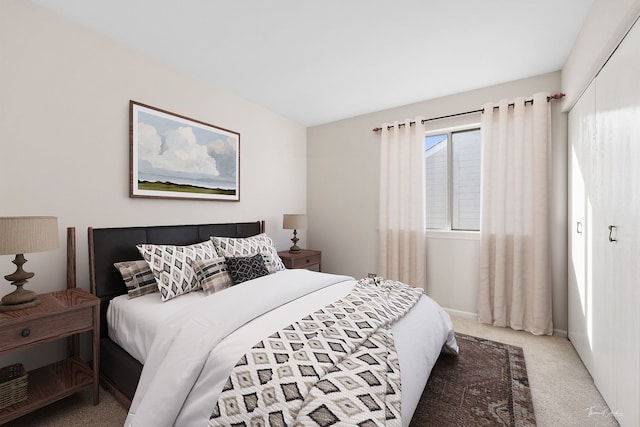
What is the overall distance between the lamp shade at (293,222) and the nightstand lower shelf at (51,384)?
7.42 ft

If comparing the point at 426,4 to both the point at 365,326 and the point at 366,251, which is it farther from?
the point at 366,251

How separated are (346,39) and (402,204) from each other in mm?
1988

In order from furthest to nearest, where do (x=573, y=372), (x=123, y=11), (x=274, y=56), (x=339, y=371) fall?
(x=274, y=56) < (x=573, y=372) < (x=123, y=11) < (x=339, y=371)

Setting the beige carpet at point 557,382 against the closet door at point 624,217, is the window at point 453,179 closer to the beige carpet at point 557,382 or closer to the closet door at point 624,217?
the beige carpet at point 557,382

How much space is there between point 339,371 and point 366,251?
2818 millimetres

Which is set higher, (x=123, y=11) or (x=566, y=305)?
(x=123, y=11)

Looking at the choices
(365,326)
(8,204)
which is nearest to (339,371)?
(365,326)

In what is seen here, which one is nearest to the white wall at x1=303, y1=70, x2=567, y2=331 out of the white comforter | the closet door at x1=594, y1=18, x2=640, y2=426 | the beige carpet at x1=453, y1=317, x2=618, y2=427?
the beige carpet at x1=453, y1=317, x2=618, y2=427

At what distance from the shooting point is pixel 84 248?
2.15 metres

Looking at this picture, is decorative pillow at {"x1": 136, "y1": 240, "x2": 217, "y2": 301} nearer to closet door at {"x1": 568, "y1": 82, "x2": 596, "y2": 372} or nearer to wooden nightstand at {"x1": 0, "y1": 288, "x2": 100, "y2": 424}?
wooden nightstand at {"x1": 0, "y1": 288, "x2": 100, "y2": 424}

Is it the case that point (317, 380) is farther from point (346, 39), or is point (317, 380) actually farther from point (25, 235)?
point (346, 39)

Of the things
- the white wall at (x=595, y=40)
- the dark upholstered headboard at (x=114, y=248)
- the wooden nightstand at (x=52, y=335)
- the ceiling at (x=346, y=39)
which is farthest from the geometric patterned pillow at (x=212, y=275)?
the white wall at (x=595, y=40)

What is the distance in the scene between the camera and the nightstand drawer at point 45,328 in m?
1.46

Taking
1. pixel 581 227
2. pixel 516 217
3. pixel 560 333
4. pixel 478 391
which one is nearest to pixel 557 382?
pixel 478 391
